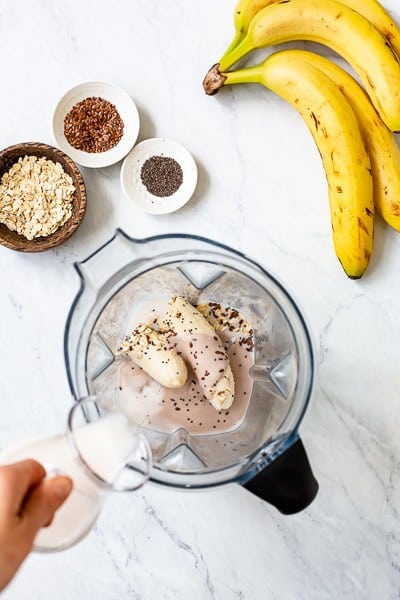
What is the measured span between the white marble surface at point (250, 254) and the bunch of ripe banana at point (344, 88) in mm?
50

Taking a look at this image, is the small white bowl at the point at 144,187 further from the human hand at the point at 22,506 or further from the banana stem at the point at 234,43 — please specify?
the human hand at the point at 22,506

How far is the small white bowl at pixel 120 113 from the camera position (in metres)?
1.17

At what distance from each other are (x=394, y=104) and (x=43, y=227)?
52 centimetres

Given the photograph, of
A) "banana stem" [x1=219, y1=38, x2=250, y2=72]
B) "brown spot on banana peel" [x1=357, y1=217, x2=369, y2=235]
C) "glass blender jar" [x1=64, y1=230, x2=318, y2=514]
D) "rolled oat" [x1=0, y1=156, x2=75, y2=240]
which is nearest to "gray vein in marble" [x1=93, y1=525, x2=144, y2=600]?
"glass blender jar" [x1=64, y1=230, x2=318, y2=514]

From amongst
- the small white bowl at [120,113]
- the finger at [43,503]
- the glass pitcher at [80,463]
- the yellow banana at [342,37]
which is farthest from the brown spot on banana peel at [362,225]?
the finger at [43,503]

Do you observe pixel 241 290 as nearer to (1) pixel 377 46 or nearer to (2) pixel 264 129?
(2) pixel 264 129

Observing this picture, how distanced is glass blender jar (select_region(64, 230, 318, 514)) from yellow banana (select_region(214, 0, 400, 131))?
12.7 inches

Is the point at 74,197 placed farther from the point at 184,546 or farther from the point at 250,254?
the point at 184,546

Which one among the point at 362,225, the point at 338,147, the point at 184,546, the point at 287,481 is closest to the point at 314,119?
the point at 338,147

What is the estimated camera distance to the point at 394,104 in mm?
1096

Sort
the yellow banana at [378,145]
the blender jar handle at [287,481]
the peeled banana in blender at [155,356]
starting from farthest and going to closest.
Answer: the yellow banana at [378,145]
the peeled banana in blender at [155,356]
the blender jar handle at [287,481]

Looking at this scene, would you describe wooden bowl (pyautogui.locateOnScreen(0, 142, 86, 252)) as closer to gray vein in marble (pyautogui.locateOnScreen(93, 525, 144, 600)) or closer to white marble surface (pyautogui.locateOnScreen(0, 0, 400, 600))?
white marble surface (pyautogui.locateOnScreen(0, 0, 400, 600))

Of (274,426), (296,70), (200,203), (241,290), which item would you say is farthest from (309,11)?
(274,426)

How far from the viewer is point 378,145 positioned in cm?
113
